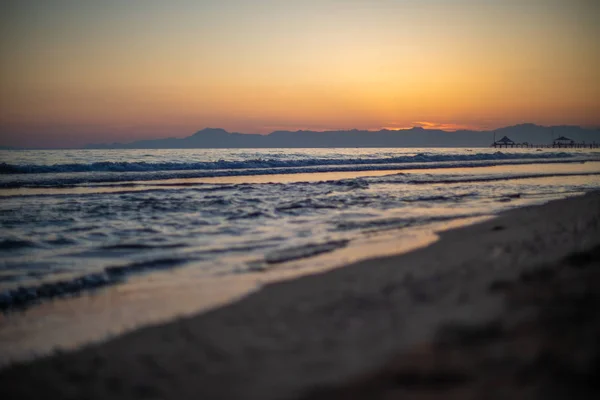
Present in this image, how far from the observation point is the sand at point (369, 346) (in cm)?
343

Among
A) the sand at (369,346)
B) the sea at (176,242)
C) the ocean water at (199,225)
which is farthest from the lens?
the ocean water at (199,225)

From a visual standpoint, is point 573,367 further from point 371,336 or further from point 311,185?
point 311,185

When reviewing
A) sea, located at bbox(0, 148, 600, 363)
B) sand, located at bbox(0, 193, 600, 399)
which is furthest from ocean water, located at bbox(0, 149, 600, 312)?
sand, located at bbox(0, 193, 600, 399)

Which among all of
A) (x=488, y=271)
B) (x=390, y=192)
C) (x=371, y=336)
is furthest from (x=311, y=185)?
(x=371, y=336)

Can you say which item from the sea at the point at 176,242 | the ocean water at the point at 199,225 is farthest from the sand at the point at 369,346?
the ocean water at the point at 199,225

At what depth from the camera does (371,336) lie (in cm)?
451

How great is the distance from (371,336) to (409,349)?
541mm

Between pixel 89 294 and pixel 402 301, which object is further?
pixel 89 294

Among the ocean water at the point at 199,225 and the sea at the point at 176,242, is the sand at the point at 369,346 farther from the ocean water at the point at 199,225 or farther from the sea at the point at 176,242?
the ocean water at the point at 199,225

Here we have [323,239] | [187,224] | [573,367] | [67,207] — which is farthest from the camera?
[67,207]

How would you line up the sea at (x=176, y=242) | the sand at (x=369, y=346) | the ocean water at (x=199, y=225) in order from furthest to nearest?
the ocean water at (x=199, y=225) < the sea at (x=176, y=242) < the sand at (x=369, y=346)

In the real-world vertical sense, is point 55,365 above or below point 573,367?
below

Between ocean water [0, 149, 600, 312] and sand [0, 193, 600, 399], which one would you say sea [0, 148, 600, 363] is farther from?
sand [0, 193, 600, 399]

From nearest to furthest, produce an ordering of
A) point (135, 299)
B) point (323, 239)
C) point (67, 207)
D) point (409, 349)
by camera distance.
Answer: point (409, 349)
point (135, 299)
point (323, 239)
point (67, 207)
